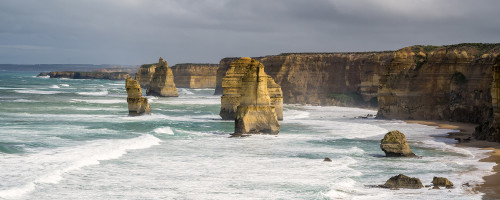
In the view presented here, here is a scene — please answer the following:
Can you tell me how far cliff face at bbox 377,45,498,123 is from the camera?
145 ft

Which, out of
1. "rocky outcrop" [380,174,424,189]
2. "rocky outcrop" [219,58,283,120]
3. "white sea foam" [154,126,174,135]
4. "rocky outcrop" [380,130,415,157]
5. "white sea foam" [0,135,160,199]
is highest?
"rocky outcrop" [219,58,283,120]

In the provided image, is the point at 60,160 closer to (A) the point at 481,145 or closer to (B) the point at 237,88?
(A) the point at 481,145

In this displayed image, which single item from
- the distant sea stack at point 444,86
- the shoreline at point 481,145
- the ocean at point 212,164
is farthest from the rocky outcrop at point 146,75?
the ocean at point 212,164

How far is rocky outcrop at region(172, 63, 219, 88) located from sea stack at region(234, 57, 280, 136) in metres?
115

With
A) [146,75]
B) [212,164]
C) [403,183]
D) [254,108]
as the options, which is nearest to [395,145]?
[403,183]

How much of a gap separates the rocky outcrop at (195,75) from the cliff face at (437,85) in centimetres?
10059

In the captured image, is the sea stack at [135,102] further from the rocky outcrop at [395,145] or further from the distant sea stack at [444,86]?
the rocky outcrop at [395,145]

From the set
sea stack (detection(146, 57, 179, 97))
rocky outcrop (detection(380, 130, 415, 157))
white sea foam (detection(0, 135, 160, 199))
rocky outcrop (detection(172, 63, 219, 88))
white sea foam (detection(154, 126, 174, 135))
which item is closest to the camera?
white sea foam (detection(0, 135, 160, 199))

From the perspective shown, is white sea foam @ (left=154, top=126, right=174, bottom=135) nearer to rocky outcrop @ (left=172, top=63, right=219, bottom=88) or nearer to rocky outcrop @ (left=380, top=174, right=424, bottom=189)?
rocky outcrop @ (left=380, top=174, right=424, bottom=189)

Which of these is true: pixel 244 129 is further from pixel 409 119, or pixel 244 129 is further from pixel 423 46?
pixel 423 46

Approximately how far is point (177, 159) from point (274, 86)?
Result: 758 inches

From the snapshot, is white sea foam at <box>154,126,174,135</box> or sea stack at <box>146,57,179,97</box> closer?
white sea foam at <box>154,126,174,135</box>

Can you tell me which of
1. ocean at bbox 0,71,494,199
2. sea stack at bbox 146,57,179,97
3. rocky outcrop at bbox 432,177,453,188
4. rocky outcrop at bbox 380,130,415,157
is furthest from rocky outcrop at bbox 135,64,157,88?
rocky outcrop at bbox 432,177,453,188

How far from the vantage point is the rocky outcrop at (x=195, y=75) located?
14962cm
